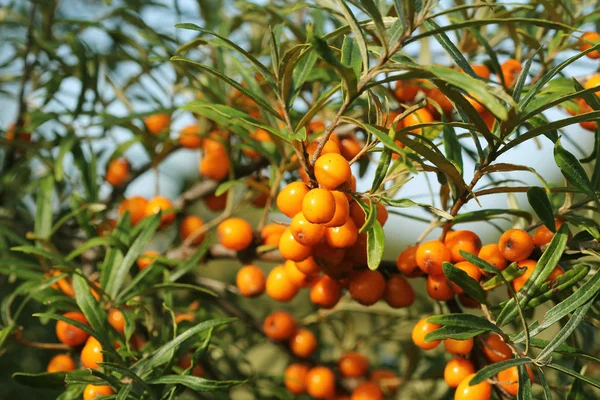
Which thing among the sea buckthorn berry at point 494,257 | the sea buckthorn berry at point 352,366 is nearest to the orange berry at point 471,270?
the sea buckthorn berry at point 494,257

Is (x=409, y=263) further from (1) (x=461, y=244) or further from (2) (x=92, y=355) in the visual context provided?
(2) (x=92, y=355)

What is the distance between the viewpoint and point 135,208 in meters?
1.20

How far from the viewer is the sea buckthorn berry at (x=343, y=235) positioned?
687 millimetres

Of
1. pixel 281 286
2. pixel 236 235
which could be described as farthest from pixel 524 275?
pixel 236 235

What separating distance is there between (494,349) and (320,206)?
351mm

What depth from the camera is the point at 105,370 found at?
0.74 metres

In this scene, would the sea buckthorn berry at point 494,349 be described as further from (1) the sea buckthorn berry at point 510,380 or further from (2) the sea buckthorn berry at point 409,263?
(2) the sea buckthorn berry at point 409,263

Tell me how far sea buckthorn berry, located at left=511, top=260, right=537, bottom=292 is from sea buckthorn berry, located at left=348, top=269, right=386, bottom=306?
0.60 ft

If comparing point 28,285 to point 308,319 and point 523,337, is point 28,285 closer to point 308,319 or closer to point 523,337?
point 308,319

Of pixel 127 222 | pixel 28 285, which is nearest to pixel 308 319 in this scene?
pixel 127 222

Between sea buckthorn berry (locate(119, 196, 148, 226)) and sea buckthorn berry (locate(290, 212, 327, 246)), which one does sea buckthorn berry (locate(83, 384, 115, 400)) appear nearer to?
sea buckthorn berry (locate(290, 212, 327, 246))

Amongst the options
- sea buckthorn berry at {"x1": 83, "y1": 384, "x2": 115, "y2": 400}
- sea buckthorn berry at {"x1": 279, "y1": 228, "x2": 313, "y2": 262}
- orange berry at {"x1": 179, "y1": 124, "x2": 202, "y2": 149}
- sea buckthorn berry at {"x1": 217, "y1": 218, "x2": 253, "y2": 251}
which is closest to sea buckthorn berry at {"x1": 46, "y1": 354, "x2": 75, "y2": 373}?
sea buckthorn berry at {"x1": 83, "y1": 384, "x2": 115, "y2": 400}

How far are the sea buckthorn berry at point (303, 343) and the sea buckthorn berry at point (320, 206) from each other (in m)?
0.62

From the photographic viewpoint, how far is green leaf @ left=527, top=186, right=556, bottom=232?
640 mm
